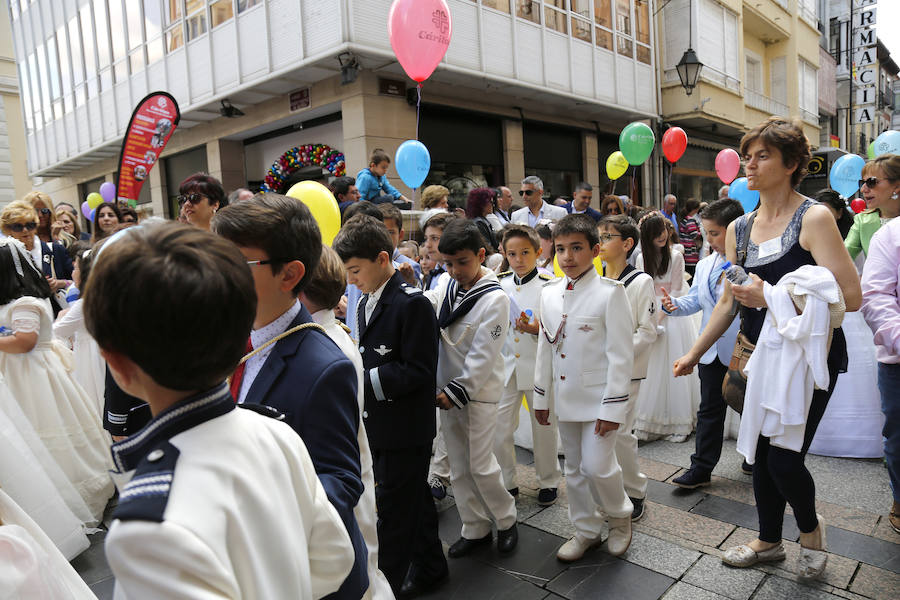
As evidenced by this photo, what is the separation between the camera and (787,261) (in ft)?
8.36

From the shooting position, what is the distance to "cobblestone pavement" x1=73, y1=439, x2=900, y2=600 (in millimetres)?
2715

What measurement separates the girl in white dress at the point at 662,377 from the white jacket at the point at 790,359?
7.38ft

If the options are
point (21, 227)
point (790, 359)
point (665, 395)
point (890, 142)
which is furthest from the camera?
point (890, 142)

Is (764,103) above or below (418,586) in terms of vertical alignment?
above

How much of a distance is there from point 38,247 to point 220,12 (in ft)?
29.2

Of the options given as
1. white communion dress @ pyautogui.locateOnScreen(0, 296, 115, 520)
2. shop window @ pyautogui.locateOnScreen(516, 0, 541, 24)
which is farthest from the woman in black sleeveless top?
shop window @ pyautogui.locateOnScreen(516, 0, 541, 24)

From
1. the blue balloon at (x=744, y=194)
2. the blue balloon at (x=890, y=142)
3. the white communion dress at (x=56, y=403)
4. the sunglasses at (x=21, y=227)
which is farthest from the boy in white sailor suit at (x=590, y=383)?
the blue balloon at (x=890, y=142)

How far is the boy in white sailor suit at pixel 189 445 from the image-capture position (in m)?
0.79

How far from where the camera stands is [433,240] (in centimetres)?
433

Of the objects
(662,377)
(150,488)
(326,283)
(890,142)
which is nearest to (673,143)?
(890,142)

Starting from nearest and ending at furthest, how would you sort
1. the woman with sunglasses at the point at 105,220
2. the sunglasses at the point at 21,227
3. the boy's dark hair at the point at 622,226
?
the boy's dark hair at the point at 622,226
the sunglasses at the point at 21,227
the woman with sunglasses at the point at 105,220

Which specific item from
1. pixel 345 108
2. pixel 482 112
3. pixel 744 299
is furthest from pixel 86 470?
pixel 482 112

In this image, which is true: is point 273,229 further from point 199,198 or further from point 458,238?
point 199,198

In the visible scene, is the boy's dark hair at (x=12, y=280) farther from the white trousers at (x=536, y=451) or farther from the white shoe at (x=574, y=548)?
the white shoe at (x=574, y=548)
